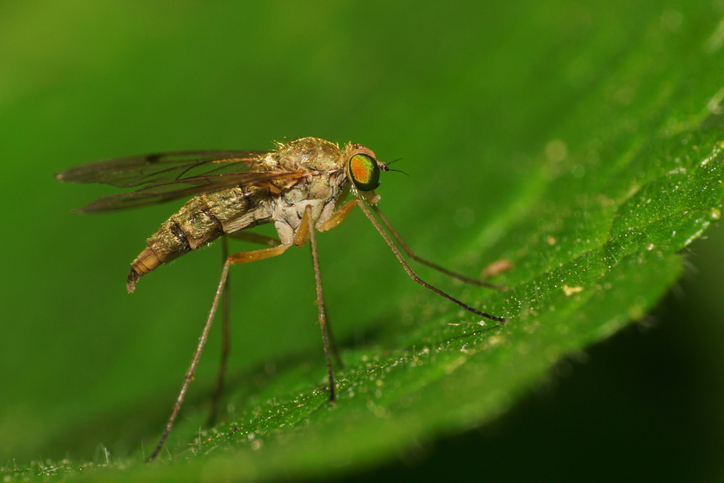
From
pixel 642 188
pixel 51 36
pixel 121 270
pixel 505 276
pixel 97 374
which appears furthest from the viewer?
pixel 51 36

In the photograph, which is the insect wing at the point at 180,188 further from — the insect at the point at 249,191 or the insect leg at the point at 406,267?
the insect leg at the point at 406,267

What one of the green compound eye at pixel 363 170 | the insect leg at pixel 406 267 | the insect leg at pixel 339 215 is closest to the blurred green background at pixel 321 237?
the insect leg at pixel 406 267

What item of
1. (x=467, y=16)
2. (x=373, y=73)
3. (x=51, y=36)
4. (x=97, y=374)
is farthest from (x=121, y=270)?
(x=467, y=16)

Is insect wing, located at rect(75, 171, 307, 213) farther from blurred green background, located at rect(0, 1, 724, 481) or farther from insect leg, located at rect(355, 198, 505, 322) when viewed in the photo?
blurred green background, located at rect(0, 1, 724, 481)

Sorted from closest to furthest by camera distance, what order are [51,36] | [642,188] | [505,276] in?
1. [642,188]
2. [505,276]
3. [51,36]

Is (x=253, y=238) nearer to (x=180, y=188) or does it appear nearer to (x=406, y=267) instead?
(x=180, y=188)

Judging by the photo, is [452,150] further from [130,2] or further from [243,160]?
[130,2]

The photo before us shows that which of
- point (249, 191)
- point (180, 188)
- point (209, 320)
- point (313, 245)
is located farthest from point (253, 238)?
point (209, 320)

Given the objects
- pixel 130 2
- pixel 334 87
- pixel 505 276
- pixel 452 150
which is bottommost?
pixel 505 276

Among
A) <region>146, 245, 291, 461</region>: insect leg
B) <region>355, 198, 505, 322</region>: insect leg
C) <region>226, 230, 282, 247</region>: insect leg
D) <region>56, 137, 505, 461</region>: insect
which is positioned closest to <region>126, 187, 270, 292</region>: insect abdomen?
<region>56, 137, 505, 461</region>: insect
